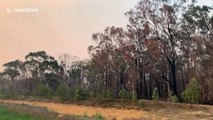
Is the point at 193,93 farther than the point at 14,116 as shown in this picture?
Yes

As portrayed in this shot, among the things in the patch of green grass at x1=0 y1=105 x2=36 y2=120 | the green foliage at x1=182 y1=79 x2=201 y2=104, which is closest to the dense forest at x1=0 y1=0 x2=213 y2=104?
the green foliage at x1=182 y1=79 x2=201 y2=104

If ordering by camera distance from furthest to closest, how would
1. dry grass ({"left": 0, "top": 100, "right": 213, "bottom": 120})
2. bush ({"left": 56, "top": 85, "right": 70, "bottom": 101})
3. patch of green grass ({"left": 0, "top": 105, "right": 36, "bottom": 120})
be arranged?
bush ({"left": 56, "top": 85, "right": 70, "bottom": 101}) → dry grass ({"left": 0, "top": 100, "right": 213, "bottom": 120}) → patch of green grass ({"left": 0, "top": 105, "right": 36, "bottom": 120})

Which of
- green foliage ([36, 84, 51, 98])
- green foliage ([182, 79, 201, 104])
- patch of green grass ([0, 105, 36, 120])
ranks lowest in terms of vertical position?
patch of green grass ([0, 105, 36, 120])

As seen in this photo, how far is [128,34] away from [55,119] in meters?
22.4

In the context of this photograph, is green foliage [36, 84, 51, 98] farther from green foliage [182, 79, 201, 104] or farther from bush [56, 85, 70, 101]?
green foliage [182, 79, 201, 104]

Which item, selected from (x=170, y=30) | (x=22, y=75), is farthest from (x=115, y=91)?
(x=22, y=75)

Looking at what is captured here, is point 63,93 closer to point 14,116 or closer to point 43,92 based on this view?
point 43,92

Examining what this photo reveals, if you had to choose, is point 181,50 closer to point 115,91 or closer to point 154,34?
point 154,34

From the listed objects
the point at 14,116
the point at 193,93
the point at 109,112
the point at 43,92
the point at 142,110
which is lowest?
the point at 14,116

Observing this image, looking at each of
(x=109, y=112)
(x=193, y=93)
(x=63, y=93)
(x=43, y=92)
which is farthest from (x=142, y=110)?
(x=43, y=92)

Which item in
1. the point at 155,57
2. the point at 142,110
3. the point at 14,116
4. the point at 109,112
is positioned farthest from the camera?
the point at 155,57

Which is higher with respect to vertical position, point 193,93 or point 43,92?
point 43,92

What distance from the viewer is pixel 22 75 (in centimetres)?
5856

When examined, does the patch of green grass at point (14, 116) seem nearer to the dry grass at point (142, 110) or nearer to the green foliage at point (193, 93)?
the dry grass at point (142, 110)
